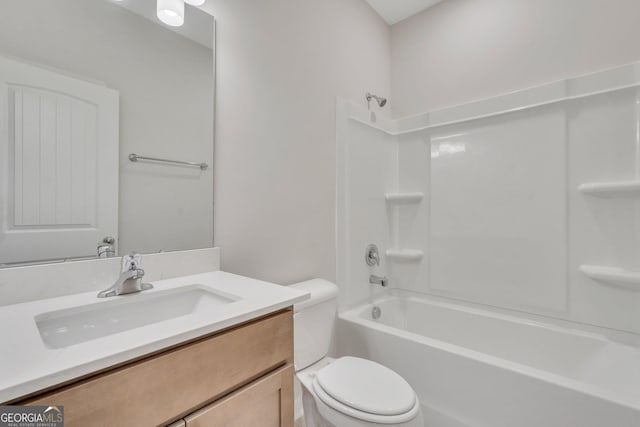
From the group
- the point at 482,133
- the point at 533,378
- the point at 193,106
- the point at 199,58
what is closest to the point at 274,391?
the point at 533,378

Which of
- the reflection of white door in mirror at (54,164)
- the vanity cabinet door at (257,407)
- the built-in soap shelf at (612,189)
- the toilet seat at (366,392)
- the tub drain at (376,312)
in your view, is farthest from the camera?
the tub drain at (376,312)

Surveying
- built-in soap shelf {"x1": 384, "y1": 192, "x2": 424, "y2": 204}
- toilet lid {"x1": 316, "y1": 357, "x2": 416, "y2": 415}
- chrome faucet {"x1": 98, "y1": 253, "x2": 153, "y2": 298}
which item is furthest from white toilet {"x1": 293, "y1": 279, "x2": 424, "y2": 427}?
built-in soap shelf {"x1": 384, "y1": 192, "x2": 424, "y2": 204}

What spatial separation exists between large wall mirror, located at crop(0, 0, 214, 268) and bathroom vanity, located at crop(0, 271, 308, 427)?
9.0 inches

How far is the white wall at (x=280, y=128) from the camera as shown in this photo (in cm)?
136

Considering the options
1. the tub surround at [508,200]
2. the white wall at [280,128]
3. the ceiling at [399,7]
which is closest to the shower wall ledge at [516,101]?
the tub surround at [508,200]

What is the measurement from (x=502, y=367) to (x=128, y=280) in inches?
57.1

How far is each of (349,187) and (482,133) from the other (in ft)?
3.12

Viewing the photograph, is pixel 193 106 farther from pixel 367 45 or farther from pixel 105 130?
pixel 367 45

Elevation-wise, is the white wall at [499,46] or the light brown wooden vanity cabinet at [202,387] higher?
the white wall at [499,46]

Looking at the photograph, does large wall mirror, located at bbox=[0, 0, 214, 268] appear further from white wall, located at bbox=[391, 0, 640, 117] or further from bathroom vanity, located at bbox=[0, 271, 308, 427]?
white wall, located at bbox=[391, 0, 640, 117]

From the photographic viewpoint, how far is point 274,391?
0.86 metres

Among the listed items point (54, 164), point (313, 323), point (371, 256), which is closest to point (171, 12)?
point (54, 164)

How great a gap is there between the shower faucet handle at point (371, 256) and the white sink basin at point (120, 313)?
1280 millimetres

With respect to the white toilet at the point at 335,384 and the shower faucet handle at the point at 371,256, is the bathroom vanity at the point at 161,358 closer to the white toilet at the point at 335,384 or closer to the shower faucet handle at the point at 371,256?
the white toilet at the point at 335,384
